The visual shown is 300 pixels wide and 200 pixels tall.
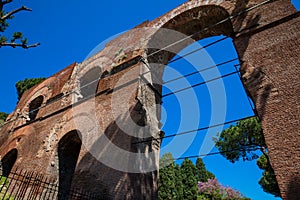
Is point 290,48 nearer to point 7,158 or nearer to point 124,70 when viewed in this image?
point 124,70

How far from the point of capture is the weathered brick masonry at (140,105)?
497cm

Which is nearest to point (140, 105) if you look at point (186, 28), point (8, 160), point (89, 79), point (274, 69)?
point (274, 69)

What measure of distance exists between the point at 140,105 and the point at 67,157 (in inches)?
174

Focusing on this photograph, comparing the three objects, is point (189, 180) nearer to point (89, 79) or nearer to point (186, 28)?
point (89, 79)

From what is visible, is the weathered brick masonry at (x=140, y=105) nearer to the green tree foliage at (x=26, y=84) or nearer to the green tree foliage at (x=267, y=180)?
the green tree foliage at (x=267, y=180)

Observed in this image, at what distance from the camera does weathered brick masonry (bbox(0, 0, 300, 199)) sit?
4.97 metres

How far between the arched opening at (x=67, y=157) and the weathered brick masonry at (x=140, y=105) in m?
0.04

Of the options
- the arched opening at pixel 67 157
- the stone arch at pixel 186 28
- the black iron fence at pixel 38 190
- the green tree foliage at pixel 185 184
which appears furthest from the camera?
the green tree foliage at pixel 185 184

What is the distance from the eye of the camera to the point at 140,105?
744 centimetres

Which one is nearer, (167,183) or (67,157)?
(67,157)

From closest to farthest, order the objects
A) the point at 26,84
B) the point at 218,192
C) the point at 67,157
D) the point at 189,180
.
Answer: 1. the point at 67,157
2. the point at 218,192
3. the point at 26,84
4. the point at 189,180

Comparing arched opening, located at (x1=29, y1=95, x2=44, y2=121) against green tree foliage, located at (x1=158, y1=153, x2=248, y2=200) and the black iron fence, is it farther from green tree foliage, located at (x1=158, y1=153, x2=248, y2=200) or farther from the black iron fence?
green tree foliage, located at (x1=158, y1=153, x2=248, y2=200)

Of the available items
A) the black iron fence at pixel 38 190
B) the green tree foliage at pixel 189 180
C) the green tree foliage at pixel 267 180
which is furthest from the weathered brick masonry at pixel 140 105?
the green tree foliage at pixel 189 180

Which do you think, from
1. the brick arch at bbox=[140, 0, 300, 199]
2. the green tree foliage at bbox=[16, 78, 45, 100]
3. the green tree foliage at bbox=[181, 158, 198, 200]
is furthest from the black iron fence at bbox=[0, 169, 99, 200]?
the green tree foliage at bbox=[16, 78, 45, 100]
